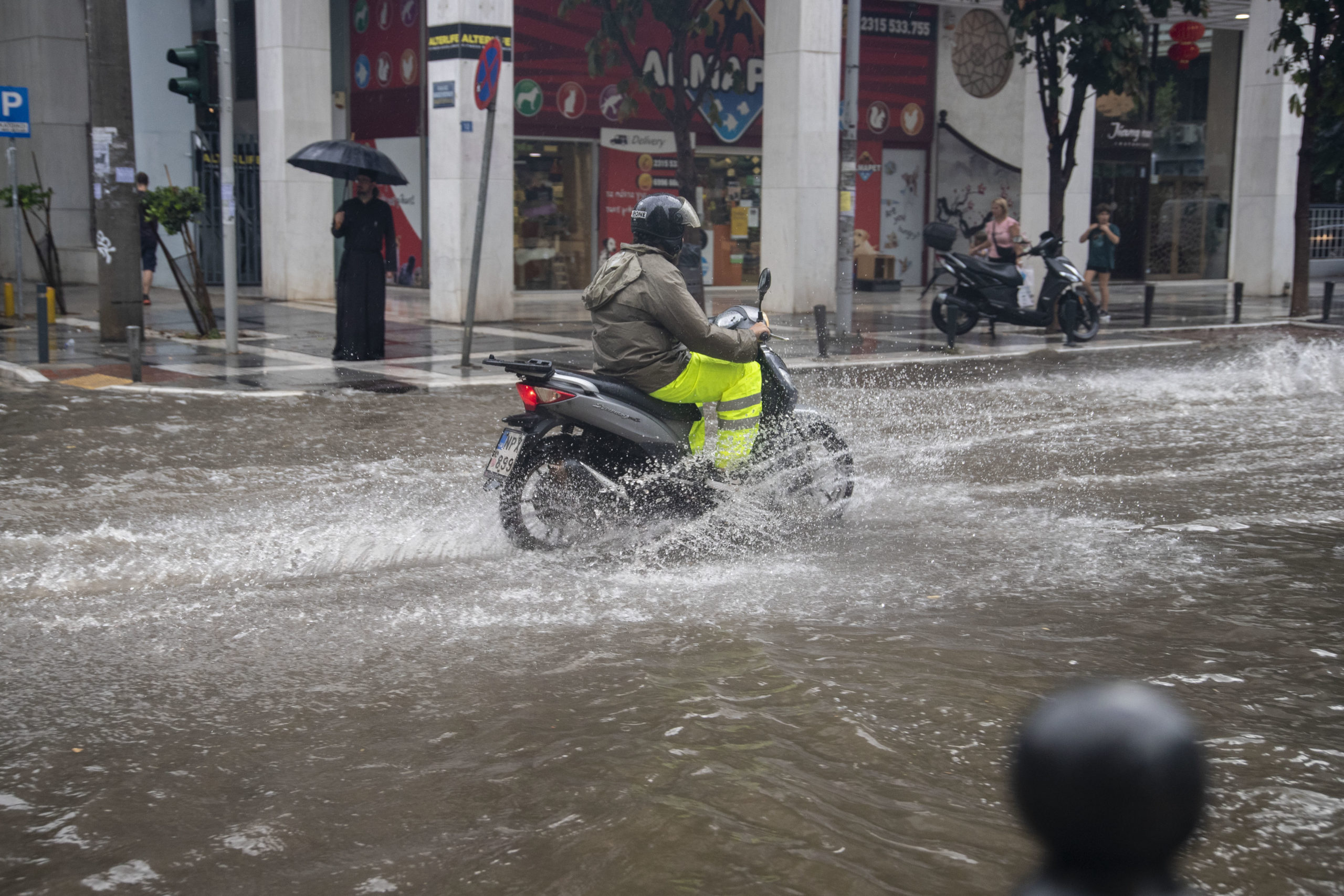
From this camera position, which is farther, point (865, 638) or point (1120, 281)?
point (1120, 281)

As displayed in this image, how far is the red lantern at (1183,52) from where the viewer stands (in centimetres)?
2302

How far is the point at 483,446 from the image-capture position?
30.3 feet

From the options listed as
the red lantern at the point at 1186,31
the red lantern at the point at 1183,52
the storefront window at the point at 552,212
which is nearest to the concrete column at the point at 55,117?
the storefront window at the point at 552,212

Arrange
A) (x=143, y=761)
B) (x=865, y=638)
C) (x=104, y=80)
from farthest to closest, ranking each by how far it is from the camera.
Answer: (x=104, y=80) < (x=865, y=638) < (x=143, y=761)

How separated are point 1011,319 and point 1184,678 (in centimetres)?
1357

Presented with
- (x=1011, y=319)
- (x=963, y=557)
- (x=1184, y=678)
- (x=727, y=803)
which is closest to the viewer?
(x=727, y=803)

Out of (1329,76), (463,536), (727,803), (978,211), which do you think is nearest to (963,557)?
(463,536)

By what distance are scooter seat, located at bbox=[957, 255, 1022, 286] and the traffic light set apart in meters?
9.35

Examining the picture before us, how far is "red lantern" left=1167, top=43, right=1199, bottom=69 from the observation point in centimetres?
2302

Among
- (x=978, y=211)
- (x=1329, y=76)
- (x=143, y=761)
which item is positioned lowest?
(x=143, y=761)

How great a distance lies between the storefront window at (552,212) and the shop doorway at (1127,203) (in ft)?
39.6

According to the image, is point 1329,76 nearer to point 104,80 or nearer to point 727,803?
point 104,80

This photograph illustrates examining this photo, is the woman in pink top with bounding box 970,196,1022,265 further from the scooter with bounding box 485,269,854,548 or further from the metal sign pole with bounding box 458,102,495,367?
the scooter with bounding box 485,269,854,548

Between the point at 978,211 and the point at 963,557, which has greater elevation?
the point at 978,211
